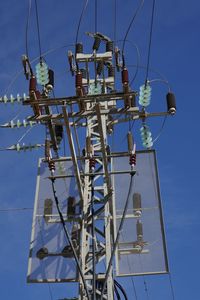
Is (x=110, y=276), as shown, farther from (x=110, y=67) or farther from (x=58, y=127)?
(x=110, y=67)

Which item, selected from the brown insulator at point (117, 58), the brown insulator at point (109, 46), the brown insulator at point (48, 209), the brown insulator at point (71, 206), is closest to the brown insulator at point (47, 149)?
the brown insulator at point (71, 206)

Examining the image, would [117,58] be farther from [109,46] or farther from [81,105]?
[81,105]

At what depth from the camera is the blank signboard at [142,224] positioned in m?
10.3

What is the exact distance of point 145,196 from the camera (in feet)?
36.5

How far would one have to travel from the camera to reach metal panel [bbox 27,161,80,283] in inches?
418

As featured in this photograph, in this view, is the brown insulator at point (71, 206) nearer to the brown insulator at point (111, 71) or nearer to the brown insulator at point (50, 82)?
the brown insulator at point (111, 71)

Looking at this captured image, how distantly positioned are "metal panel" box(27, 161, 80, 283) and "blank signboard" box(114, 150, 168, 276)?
99 centimetres

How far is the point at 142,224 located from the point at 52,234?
192 cm

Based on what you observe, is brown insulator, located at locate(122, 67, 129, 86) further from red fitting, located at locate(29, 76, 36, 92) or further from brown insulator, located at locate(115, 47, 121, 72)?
brown insulator, located at locate(115, 47, 121, 72)

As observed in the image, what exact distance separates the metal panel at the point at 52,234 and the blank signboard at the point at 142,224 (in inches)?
39.1

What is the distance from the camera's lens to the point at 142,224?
1077 centimetres

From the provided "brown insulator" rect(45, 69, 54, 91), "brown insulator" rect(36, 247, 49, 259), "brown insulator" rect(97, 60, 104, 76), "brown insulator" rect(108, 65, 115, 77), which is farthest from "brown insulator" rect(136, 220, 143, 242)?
"brown insulator" rect(45, 69, 54, 91)

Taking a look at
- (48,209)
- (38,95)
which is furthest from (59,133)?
(48,209)

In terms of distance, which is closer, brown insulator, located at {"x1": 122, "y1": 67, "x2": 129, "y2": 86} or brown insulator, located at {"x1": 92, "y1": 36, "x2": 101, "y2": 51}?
brown insulator, located at {"x1": 122, "y1": 67, "x2": 129, "y2": 86}
